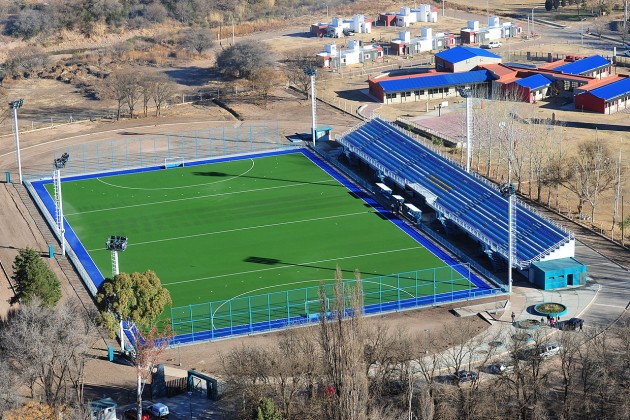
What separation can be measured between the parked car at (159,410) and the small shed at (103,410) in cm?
175

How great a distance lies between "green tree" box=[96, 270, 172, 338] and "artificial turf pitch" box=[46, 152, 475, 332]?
314 inches

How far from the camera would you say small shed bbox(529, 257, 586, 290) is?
2571 inches

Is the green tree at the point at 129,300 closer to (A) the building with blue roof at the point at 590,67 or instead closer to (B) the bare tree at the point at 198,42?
(A) the building with blue roof at the point at 590,67

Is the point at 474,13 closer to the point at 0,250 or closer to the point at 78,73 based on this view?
the point at 78,73

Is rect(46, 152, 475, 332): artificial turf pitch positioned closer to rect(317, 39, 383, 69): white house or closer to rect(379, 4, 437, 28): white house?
rect(317, 39, 383, 69): white house

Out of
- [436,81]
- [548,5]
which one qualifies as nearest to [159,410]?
[436,81]

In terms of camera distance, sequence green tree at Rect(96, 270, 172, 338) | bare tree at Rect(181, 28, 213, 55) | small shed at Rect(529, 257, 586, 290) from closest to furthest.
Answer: green tree at Rect(96, 270, 172, 338), small shed at Rect(529, 257, 586, 290), bare tree at Rect(181, 28, 213, 55)

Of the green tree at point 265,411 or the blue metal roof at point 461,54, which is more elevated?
the blue metal roof at point 461,54

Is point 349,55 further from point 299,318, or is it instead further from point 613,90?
point 299,318

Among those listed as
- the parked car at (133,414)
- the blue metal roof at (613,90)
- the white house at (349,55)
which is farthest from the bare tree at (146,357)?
the white house at (349,55)

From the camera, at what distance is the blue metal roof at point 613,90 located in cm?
10481

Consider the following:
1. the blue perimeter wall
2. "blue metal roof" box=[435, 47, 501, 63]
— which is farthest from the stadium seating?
"blue metal roof" box=[435, 47, 501, 63]

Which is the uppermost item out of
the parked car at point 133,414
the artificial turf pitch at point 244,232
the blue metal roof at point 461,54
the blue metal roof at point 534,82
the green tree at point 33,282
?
the blue metal roof at point 461,54

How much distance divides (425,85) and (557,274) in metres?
49.7
